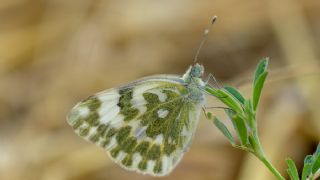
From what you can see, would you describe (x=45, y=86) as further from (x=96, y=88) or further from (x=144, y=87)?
(x=144, y=87)

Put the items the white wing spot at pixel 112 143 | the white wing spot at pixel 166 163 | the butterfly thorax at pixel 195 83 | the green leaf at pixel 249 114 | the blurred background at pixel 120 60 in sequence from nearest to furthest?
1. the green leaf at pixel 249 114
2. the white wing spot at pixel 166 163
3. the butterfly thorax at pixel 195 83
4. the white wing spot at pixel 112 143
5. the blurred background at pixel 120 60

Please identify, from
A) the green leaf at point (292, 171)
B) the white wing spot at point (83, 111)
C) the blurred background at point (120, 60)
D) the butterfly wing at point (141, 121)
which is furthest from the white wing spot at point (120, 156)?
the blurred background at point (120, 60)

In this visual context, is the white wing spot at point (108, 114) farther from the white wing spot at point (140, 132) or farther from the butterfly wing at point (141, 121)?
the white wing spot at point (140, 132)

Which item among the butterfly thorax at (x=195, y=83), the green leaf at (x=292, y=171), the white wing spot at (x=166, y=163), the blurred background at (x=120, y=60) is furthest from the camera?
the blurred background at (x=120, y=60)

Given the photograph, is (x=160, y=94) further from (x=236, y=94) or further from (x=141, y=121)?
(x=236, y=94)

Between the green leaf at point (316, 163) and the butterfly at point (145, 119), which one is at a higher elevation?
the butterfly at point (145, 119)

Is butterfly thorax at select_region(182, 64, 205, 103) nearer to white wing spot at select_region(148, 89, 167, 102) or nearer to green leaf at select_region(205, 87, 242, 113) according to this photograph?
white wing spot at select_region(148, 89, 167, 102)
